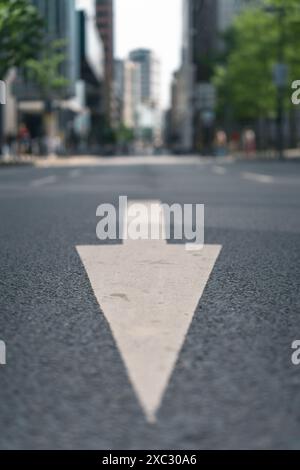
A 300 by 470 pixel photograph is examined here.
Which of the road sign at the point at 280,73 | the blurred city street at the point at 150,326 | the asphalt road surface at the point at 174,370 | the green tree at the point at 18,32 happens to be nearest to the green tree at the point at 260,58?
the road sign at the point at 280,73

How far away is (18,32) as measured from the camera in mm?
29516

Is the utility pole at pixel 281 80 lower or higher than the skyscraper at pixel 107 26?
lower

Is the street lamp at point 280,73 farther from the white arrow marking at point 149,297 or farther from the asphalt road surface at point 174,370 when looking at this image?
the asphalt road surface at point 174,370

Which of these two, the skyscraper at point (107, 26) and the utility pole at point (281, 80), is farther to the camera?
the skyscraper at point (107, 26)

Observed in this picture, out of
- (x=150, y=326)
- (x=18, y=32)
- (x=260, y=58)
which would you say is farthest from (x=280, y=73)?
(x=150, y=326)

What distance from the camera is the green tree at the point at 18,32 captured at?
92.9 feet

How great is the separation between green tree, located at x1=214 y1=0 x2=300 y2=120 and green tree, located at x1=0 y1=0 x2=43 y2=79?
14984 millimetres

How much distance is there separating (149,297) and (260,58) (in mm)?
47635

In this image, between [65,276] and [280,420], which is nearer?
[280,420]

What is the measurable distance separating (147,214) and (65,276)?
412cm

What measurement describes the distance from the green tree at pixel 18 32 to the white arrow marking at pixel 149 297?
23.5 metres
